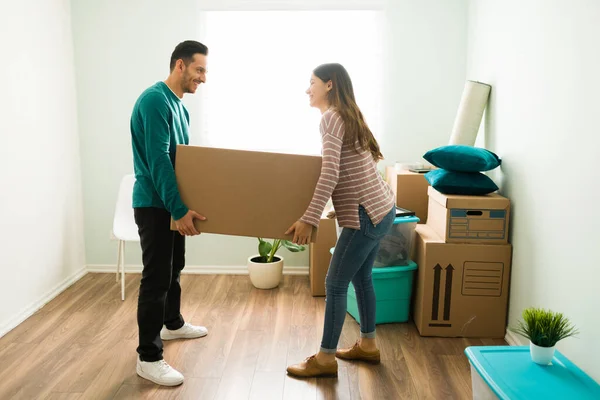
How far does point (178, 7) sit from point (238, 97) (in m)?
0.76

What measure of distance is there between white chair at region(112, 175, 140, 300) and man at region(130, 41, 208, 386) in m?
1.13

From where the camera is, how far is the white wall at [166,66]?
366 cm

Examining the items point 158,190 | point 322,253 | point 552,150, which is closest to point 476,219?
point 552,150

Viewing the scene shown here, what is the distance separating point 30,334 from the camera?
9.12 feet

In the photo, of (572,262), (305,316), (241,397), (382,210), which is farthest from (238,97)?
(572,262)

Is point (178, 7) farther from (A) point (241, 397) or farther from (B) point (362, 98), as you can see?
(A) point (241, 397)

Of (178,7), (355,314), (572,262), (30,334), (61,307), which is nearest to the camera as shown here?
(572,262)

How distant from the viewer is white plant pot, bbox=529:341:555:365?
1.78 meters

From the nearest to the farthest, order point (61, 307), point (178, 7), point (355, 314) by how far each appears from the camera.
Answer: point (355, 314), point (61, 307), point (178, 7)

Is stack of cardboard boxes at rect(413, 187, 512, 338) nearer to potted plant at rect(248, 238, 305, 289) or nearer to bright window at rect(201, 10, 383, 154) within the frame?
potted plant at rect(248, 238, 305, 289)

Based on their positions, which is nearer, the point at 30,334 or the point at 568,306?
the point at 568,306

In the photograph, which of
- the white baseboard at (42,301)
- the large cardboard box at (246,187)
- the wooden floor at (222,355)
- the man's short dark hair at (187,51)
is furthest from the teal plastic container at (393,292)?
the white baseboard at (42,301)

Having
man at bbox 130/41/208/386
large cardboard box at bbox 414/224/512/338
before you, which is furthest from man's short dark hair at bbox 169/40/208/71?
large cardboard box at bbox 414/224/512/338

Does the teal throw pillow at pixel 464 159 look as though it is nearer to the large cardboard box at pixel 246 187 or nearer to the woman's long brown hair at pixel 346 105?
the woman's long brown hair at pixel 346 105
